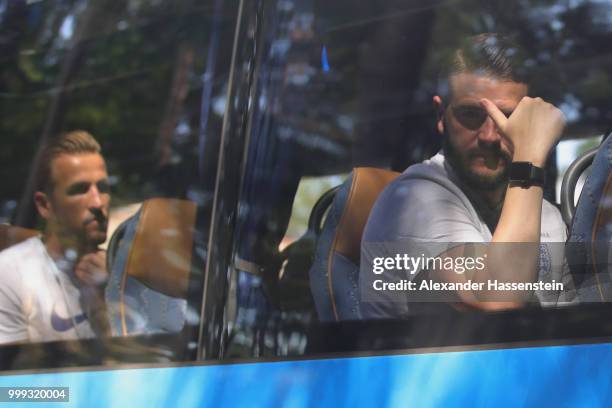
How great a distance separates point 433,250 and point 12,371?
1.83 m

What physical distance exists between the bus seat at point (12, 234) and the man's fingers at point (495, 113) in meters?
1.95

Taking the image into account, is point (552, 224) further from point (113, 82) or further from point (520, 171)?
point (113, 82)

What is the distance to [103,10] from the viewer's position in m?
4.05

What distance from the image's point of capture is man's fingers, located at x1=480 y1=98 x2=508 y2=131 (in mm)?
3057

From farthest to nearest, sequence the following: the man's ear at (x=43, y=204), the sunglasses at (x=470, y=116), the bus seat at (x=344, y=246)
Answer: the man's ear at (x=43, y=204)
the bus seat at (x=344, y=246)
the sunglasses at (x=470, y=116)

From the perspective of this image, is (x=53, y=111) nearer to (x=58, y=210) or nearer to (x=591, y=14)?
(x=58, y=210)

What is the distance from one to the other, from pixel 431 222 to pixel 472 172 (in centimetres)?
20

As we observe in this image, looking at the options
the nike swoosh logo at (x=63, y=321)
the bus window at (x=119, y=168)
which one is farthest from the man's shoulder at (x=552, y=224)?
the nike swoosh logo at (x=63, y=321)

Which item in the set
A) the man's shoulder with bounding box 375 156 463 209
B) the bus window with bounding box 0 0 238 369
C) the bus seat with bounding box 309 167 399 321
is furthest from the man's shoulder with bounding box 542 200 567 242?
the bus window with bounding box 0 0 238 369

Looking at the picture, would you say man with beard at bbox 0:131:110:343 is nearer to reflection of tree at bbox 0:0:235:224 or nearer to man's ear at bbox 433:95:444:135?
reflection of tree at bbox 0:0:235:224

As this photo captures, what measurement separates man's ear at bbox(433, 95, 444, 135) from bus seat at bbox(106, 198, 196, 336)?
38.2 inches

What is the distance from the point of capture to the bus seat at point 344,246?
3.24 metres

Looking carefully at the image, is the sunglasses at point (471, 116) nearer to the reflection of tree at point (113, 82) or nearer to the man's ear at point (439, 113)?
the man's ear at point (439, 113)

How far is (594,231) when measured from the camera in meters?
2.95
